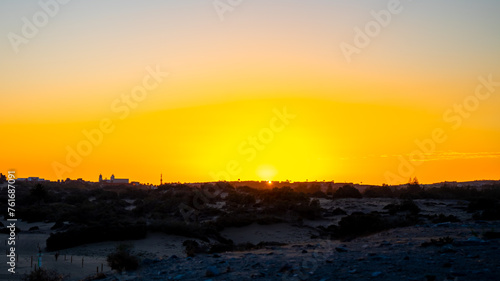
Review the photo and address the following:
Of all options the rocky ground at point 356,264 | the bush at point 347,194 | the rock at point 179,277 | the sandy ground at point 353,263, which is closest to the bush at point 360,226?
the sandy ground at point 353,263

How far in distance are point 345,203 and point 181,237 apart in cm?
2276

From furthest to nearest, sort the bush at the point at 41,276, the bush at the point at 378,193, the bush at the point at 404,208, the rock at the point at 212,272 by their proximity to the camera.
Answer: the bush at the point at 378,193 → the bush at the point at 404,208 → the bush at the point at 41,276 → the rock at the point at 212,272

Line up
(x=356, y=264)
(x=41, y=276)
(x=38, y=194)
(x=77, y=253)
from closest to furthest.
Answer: (x=356, y=264), (x=41, y=276), (x=77, y=253), (x=38, y=194)

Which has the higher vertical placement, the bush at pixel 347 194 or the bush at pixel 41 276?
the bush at pixel 347 194

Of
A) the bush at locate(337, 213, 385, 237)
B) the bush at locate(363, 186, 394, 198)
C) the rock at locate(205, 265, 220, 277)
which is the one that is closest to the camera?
the rock at locate(205, 265, 220, 277)

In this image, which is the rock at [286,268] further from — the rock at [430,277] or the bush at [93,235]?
the bush at [93,235]

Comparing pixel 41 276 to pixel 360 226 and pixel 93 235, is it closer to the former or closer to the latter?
pixel 93 235

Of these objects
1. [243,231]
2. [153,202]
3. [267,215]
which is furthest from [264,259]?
[153,202]

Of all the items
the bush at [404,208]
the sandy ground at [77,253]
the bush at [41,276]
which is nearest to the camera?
the bush at [41,276]

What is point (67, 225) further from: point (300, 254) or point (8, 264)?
point (300, 254)

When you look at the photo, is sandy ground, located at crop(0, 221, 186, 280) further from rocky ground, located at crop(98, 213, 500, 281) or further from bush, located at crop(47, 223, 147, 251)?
rocky ground, located at crop(98, 213, 500, 281)

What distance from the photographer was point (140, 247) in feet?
106

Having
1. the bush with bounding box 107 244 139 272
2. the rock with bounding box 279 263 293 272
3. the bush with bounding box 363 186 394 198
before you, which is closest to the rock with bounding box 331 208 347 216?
the bush with bounding box 363 186 394 198

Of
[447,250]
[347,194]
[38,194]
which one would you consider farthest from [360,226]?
[38,194]
